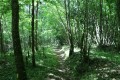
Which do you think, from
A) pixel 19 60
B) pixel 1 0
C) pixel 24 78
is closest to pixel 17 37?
pixel 19 60

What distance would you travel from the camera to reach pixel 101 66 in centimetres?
2178

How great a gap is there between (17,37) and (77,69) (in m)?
9.31

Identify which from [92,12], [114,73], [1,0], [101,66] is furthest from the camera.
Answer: [92,12]

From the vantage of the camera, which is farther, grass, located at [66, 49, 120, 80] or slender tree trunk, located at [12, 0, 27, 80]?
grass, located at [66, 49, 120, 80]

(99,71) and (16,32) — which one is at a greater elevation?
(16,32)

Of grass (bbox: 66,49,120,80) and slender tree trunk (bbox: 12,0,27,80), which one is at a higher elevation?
slender tree trunk (bbox: 12,0,27,80)

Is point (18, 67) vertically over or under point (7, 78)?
over

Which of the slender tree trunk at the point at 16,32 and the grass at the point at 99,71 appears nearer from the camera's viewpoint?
the slender tree trunk at the point at 16,32

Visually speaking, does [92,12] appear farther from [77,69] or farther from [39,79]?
[39,79]

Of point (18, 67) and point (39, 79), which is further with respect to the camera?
point (39, 79)

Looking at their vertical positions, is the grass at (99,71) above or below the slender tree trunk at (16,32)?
below

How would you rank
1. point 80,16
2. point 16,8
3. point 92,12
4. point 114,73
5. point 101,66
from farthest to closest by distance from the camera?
point 92,12 < point 80,16 < point 101,66 < point 114,73 < point 16,8

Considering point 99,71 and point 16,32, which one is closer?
point 16,32

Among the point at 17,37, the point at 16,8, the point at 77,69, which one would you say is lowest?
the point at 77,69
